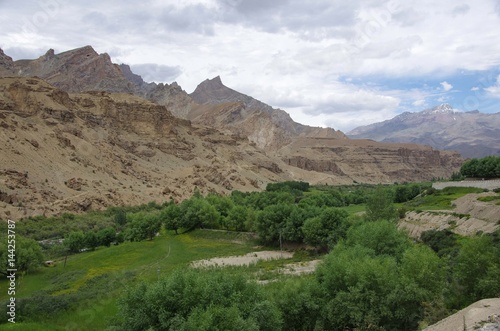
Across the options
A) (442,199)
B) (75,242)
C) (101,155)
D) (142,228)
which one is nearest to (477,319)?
(442,199)

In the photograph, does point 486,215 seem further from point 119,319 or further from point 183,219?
point 183,219

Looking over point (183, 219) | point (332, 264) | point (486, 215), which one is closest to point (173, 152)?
point (183, 219)

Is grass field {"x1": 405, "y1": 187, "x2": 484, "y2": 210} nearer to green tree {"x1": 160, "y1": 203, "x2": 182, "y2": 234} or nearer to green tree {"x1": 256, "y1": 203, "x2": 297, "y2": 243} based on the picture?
green tree {"x1": 256, "y1": 203, "x2": 297, "y2": 243}

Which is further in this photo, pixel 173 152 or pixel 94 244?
pixel 173 152

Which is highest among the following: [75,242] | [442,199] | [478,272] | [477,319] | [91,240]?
[477,319]

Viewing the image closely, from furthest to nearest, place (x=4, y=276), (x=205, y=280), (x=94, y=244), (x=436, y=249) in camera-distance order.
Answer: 1. (x=94, y=244)
2. (x=4, y=276)
3. (x=436, y=249)
4. (x=205, y=280)

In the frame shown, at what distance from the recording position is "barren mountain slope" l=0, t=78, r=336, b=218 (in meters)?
101

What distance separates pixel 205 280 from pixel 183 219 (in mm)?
54857

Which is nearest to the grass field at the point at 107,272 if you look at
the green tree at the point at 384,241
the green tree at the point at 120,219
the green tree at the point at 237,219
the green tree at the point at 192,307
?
the green tree at the point at 237,219

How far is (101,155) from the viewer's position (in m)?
132

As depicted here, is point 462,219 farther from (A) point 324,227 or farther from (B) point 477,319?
(B) point 477,319

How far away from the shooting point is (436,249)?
45750mm

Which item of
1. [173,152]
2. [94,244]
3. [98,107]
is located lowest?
[94,244]

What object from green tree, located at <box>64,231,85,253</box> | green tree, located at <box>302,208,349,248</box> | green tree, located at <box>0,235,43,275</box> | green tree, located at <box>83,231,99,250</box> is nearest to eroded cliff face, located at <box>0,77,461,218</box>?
green tree, located at <box>83,231,99,250</box>
